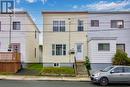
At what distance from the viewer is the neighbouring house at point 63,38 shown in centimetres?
4072

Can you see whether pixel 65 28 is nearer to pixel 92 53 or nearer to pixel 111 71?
pixel 92 53

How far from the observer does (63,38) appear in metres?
40.8

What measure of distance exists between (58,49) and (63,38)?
1.52 metres

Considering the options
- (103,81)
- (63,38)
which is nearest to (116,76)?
(103,81)

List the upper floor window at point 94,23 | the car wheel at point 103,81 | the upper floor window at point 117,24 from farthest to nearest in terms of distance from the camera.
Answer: the upper floor window at point 94,23 < the upper floor window at point 117,24 < the car wheel at point 103,81

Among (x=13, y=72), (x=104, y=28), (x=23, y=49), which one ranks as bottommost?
(x=13, y=72)

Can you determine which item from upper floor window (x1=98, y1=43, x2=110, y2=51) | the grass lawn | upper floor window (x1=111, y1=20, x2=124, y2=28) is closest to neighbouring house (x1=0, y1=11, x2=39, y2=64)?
the grass lawn

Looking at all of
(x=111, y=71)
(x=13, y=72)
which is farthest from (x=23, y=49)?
(x=111, y=71)

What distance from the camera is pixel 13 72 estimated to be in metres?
35.9

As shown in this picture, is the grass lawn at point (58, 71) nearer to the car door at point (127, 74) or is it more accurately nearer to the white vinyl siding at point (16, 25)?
the car door at point (127, 74)

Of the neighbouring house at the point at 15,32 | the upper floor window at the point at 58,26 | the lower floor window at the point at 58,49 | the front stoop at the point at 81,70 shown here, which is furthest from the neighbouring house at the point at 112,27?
the neighbouring house at the point at 15,32

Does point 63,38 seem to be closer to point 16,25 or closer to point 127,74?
point 16,25

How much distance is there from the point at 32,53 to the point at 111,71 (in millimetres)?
22410

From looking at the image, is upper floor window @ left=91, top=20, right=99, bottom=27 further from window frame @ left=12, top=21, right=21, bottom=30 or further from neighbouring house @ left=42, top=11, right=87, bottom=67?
window frame @ left=12, top=21, right=21, bottom=30
